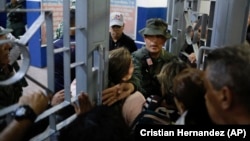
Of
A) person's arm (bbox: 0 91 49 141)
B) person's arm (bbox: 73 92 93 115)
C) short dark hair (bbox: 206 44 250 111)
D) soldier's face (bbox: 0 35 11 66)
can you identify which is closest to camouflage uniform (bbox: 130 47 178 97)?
person's arm (bbox: 73 92 93 115)

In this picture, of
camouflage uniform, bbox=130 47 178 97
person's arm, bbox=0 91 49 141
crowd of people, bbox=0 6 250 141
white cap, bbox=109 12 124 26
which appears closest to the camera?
crowd of people, bbox=0 6 250 141

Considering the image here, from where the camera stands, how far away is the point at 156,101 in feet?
5.06

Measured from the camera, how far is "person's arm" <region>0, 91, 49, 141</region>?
3.78 ft

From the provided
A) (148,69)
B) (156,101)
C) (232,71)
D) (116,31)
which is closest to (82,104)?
(156,101)

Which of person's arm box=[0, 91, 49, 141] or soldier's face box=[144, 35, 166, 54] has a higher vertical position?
soldier's face box=[144, 35, 166, 54]

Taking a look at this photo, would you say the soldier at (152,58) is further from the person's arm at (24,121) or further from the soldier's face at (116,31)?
the person's arm at (24,121)

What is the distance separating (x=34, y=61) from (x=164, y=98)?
16.3 ft

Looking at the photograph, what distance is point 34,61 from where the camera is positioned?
238 inches

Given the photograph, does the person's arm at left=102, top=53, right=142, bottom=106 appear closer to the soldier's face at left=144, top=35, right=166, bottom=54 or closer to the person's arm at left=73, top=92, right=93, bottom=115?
the person's arm at left=73, top=92, right=93, bottom=115

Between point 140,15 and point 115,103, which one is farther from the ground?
point 140,15

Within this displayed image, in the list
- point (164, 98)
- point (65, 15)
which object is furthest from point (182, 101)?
point (65, 15)

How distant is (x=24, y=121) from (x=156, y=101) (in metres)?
0.69

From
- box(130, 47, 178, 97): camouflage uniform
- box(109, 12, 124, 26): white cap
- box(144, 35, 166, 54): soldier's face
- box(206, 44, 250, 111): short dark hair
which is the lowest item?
box(130, 47, 178, 97): camouflage uniform

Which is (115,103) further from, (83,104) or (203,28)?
(203,28)
